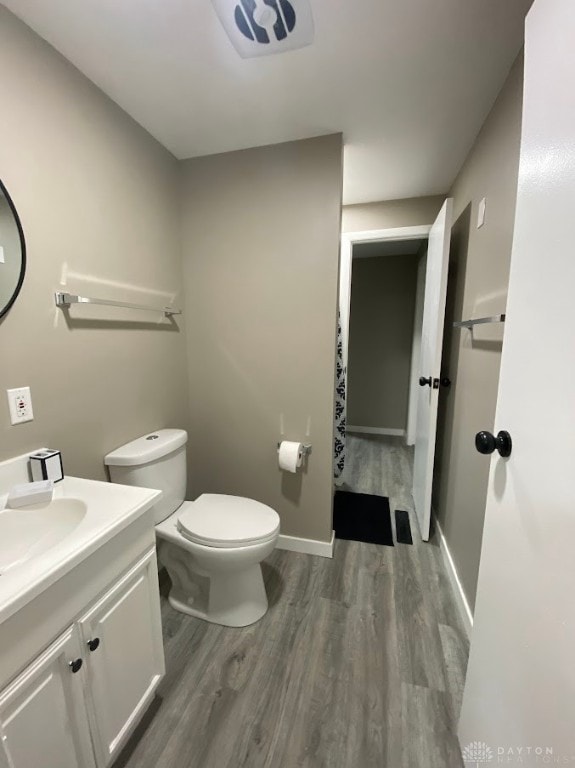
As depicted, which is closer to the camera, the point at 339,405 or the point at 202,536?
the point at 202,536

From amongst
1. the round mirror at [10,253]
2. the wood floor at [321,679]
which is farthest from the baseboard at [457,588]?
the round mirror at [10,253]

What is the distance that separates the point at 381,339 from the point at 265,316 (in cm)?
259

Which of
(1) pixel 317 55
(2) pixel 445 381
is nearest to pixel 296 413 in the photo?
(2) pixel 445 381

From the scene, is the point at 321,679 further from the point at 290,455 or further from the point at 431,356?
the point at 431,356

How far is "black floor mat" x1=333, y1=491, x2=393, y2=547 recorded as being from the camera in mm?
2117

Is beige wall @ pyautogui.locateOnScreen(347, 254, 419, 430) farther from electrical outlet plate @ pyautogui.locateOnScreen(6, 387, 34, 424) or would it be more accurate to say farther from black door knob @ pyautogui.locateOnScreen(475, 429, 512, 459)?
electrical outlet plate @ pyautogui.locateOnScreen(6, 387, 34, 424)

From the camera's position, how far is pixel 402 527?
2.21 meters

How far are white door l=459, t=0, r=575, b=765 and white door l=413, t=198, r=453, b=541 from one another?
1.06 m

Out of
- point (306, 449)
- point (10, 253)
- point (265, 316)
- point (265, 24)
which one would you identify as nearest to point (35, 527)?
point (10, 253)

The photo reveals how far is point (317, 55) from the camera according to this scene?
1162mm

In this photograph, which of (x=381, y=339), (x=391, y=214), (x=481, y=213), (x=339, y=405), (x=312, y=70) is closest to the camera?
(x=312, y=70)

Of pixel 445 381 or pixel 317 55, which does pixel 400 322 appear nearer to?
pixel 445 381

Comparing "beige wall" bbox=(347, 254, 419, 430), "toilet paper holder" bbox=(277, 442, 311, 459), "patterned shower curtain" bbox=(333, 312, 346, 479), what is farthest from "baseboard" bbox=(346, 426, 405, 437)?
"toilet paper holder" bbox=(277, 442, 311, 459)

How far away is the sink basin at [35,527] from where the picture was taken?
0.90 meters
